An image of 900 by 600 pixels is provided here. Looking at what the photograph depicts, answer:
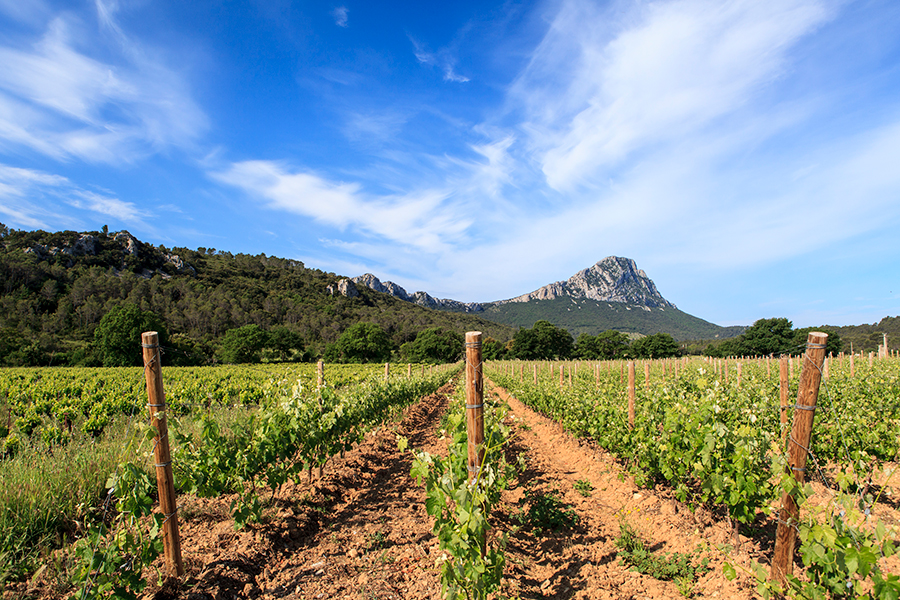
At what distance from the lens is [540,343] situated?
64688mm

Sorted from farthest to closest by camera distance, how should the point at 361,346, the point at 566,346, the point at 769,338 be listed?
the point at 566,346
the point at 361,346
the point at 769,338

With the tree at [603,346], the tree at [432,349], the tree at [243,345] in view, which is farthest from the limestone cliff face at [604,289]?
the tree at [243,345]

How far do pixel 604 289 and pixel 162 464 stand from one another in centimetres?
19810

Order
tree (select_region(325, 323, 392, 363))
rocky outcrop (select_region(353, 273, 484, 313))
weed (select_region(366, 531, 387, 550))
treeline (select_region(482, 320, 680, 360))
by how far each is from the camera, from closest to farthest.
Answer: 1. weed (select_region(366, 531, 387, 550))
2. tree (select_region(325, 323, 392, 363))
3. treeline (select_region(482, 320, 680, 360))
4. rocky outcrop (select_region(353, 273, 484, 313))

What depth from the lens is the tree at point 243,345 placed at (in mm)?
49406

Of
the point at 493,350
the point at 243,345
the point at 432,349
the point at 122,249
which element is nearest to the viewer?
the point at 243,345

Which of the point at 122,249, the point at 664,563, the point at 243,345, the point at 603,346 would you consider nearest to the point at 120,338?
the point at 243,345

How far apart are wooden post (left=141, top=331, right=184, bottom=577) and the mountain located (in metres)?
120

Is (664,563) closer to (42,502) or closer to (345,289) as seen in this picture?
(42,502)

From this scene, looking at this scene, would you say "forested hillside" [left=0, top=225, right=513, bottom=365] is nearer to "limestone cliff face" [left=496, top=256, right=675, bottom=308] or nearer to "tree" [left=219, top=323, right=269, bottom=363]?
"tree" [left=219, top=323, right=269, bottom=363]

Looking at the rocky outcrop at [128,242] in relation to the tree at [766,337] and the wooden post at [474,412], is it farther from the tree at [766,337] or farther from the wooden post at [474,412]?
the tree at [766,337]

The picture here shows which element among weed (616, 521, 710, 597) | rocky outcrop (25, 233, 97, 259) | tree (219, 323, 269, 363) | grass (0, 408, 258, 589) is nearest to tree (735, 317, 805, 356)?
weed (616, 521, 710, 597)

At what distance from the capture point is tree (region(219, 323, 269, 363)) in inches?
1945

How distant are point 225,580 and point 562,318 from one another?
151 meters
